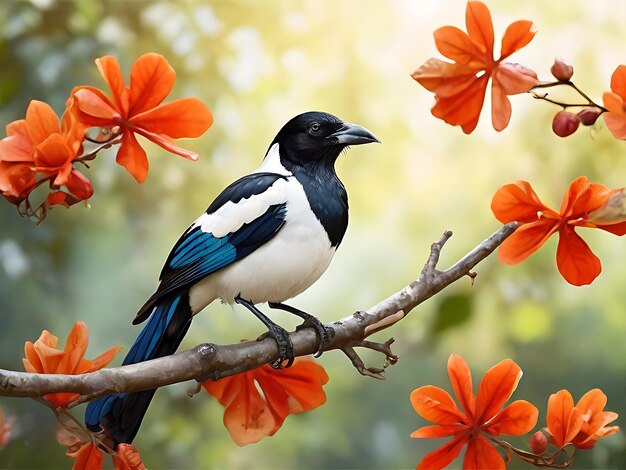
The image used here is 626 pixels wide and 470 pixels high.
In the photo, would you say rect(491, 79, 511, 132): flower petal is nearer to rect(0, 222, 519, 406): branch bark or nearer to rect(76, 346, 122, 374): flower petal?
rect(0, 222, 519, 406): branch bark

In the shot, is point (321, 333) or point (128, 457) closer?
point (128, 457)

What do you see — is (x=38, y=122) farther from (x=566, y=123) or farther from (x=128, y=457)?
(x=566, y=123)

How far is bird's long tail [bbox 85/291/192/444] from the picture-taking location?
0.77 metres

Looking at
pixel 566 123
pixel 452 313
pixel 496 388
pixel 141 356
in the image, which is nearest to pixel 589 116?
pixel 566 123

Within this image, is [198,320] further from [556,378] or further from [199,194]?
[556,378]

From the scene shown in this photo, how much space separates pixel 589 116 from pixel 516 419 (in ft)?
0.79

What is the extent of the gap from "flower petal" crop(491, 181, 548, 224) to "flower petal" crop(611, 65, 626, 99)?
83 millimetres

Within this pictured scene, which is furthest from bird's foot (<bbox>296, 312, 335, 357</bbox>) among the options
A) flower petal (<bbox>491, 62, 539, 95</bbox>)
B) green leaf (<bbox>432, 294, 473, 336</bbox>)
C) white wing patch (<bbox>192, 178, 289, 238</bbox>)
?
green leaf (<bbox>432, 294, 473, 336</bbox>)

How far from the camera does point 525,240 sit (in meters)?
0.61

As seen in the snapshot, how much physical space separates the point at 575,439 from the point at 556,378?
923 mm

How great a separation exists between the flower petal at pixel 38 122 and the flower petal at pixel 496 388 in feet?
1.21

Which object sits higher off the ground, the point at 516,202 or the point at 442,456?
the point at 516,202

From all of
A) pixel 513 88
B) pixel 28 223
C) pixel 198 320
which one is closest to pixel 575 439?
pixel 513 88

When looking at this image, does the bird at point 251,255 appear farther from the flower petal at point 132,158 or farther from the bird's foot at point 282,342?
the flower petal at point 132,158
